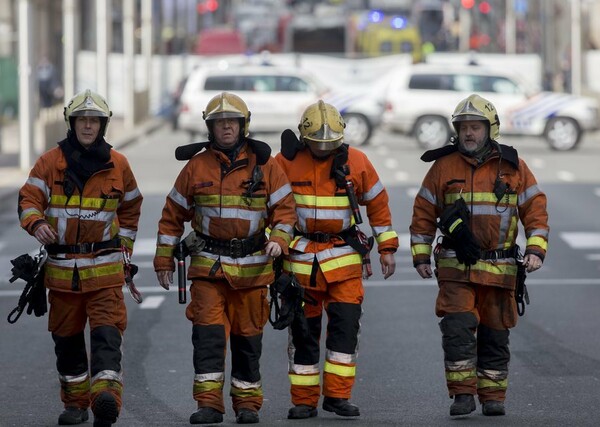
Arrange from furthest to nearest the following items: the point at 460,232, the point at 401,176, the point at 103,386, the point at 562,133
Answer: the point at 562,133 < the point at 401,176 < the point at 460,232 < the point at 103,386

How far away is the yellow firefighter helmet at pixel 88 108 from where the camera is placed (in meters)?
8.60

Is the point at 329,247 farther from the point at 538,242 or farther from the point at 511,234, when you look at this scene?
the point at 538,242

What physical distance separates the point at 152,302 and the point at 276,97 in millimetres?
23408

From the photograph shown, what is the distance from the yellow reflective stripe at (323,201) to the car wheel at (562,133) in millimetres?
26568

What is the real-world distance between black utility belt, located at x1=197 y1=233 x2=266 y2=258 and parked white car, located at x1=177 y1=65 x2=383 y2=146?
28.3m

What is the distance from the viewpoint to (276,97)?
37.5 metres

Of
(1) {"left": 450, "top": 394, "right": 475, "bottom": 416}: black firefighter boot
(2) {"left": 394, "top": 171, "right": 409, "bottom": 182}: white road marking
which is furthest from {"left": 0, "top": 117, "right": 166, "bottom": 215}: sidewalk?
(1) {"left": 450, "top": 394, "right": 475, "bottom": 416}: black firefighter boot

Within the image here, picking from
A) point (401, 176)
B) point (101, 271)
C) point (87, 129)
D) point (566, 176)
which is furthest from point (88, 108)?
point (566, 176)

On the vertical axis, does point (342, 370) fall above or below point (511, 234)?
below

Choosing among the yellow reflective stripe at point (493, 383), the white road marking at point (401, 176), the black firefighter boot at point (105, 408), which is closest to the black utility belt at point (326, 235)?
the yellow reflective stripe at point (493, 383)

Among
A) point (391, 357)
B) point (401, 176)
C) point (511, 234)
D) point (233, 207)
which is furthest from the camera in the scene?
point (401, 176)

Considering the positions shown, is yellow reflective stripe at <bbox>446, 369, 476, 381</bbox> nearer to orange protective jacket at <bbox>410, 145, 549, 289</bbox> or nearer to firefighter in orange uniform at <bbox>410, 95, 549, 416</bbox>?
firefighter in orange uniform at <bbox>410, 95, 549, 416</bbox>

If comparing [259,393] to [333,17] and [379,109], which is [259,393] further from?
[333,17]

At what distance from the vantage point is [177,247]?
8789 mm
